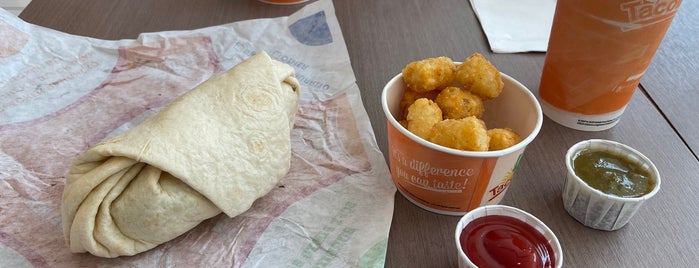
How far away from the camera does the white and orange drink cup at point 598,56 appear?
946 millimetres

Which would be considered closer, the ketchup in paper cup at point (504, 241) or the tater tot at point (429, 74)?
the ketchup in paper cup at point (504, 241)

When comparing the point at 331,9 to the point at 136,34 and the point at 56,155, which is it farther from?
the point at 56,155

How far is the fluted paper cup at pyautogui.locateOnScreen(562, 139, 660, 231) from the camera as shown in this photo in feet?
2.75

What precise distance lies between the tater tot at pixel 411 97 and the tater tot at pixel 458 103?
0.03 metres

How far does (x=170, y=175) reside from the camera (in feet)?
2.85

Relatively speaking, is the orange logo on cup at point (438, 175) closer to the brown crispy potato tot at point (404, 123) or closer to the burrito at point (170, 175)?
the brown crispy potato tot at point (404, 123)

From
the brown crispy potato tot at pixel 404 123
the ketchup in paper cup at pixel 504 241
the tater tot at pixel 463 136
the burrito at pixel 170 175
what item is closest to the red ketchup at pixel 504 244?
the ketchup in paper cup at pixel 504 241

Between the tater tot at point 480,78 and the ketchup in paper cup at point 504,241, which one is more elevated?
the tater tot at point 480,78

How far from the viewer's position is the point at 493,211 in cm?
83

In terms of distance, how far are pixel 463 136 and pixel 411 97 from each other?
0.63 ft

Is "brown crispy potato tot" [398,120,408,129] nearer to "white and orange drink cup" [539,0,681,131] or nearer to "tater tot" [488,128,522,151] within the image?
"tater tot" [488,128,522,151]

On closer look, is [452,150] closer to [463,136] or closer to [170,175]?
[463,136]

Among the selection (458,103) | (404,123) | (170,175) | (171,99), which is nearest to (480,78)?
(458,103)

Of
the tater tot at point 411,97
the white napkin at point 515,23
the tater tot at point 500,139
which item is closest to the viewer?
the tater tot at point 500,139
